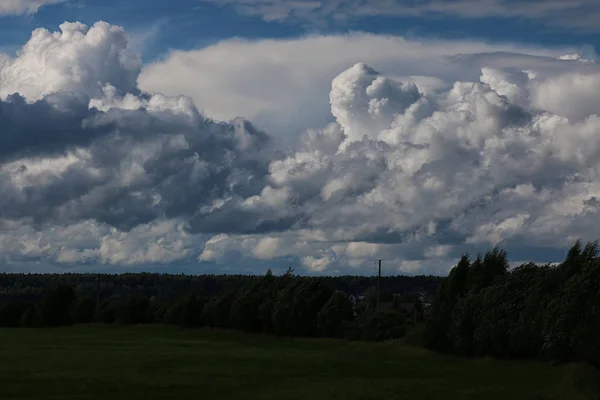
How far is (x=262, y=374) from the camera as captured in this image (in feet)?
160

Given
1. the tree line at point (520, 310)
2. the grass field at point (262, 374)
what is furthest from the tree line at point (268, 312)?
the tree line at point (520, 310)

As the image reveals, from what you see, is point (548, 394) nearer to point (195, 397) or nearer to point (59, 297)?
point (195, 397)

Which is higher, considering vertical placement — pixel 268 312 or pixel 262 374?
pixel 268 312

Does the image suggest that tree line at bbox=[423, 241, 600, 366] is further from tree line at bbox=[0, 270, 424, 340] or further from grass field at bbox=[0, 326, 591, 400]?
tree line at bbox=[0, 270, 424, 340]

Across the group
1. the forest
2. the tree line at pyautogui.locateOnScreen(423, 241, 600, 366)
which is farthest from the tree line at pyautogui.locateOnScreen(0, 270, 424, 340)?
the tree line at pyautogui.locateOnScreen(423, 241, 600, 366)

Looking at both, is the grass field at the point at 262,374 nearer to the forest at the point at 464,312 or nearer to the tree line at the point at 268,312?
the forest at the point at 464,312

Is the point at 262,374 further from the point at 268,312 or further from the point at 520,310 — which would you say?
the point at 268,312

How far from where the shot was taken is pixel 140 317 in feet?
389

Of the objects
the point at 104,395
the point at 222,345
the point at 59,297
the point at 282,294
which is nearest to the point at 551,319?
the point at 104,395

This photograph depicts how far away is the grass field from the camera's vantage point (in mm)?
39281

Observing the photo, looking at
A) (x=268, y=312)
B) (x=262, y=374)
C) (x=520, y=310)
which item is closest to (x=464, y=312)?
(x=520, y=310)

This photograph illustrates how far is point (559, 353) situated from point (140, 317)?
77846 millimetres

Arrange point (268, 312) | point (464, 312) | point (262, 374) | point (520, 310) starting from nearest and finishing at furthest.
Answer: point (262, 374), point (520, 310), point (464, 312), point (268, 312)

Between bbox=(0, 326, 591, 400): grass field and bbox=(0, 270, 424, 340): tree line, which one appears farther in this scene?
bbox=(0, 270, 424, 340): tree line
